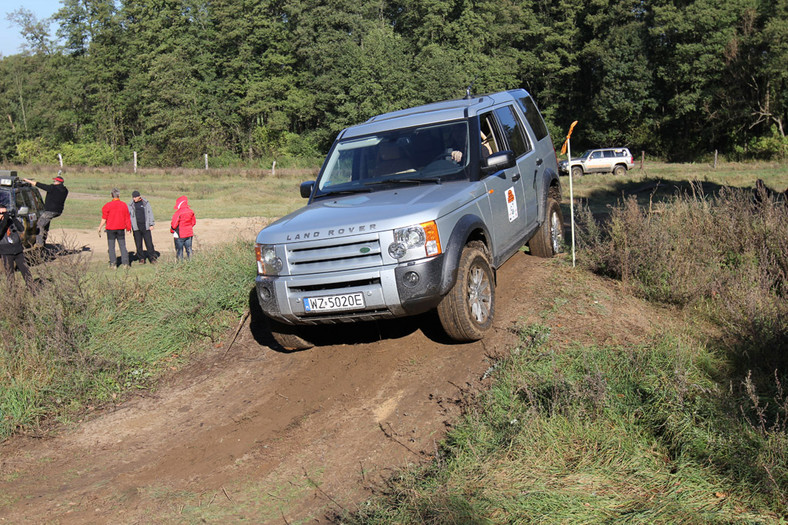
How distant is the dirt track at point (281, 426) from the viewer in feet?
16.1

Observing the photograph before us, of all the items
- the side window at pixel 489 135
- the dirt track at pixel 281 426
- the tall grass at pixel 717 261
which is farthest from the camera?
the side window at pixel 489 135

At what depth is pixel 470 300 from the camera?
639 centimetres

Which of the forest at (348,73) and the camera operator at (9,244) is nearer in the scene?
the camera operator at (9,244)

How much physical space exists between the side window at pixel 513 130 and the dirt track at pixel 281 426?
162 centimetres

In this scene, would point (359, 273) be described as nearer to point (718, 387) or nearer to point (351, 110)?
point (718, 387)

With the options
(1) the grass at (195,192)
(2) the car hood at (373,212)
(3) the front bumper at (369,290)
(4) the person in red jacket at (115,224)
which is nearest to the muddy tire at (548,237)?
(2) the car hood at (373,212)

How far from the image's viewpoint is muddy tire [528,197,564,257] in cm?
894

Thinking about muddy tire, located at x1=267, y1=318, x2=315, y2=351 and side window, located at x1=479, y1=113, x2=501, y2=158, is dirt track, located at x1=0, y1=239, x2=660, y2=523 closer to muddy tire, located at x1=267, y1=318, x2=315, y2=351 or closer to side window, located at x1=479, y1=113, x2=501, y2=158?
muddy tire, located at x1=267, y1=318, x2=315, y2=351

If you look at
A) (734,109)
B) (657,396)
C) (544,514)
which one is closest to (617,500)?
(544,514)

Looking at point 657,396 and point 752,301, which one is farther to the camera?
point 752,301

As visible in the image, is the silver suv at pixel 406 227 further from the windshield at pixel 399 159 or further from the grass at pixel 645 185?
the grass at pixel 645 185

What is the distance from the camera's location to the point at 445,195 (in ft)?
20.8

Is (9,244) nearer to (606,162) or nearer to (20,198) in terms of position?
(20,198)

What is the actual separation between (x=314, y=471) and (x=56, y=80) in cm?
8360
